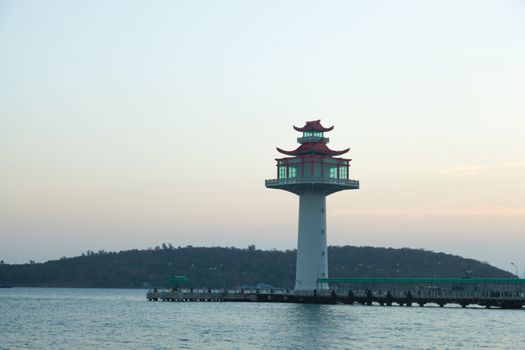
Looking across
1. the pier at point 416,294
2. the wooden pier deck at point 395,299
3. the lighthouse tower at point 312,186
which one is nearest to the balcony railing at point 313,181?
the lighthouse tower at point 312,186

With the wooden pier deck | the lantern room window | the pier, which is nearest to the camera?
the wooden pier deck

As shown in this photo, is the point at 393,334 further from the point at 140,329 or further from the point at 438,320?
the point at 140,329

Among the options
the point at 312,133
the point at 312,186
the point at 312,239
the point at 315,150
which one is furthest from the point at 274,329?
the point at 312,133

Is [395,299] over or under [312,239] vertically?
under

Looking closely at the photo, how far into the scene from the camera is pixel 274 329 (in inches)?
3248

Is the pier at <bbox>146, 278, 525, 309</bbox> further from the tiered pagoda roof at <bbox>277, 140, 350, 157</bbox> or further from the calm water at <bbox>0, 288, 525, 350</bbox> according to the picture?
the tiered pagoda roof at <bbox>277, 140, 350, 157</bbox>

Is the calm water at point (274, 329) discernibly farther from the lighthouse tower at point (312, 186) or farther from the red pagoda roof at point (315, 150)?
the red pagoda roof at point (315, 150)

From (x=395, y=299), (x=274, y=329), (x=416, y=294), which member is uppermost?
(x=416, y=294)

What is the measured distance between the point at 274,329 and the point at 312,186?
34.1 meters

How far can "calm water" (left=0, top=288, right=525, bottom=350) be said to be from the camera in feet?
232

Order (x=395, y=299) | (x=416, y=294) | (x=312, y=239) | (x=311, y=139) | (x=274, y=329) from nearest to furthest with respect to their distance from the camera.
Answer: (x=274, y=329)
(x=312, y=239)
(x=311, y=139)
(x=416, y=294)
(x=395, y=299)

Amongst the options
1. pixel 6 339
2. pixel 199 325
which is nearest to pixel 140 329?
pixel 199 325

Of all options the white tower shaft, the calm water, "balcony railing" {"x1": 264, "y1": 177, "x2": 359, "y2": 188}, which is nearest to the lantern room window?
"balcony railing" {"x1": 264, "y1": 177, "x2": 359, "y2": 188}

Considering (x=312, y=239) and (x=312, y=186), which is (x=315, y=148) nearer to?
(x=312, y=186)
